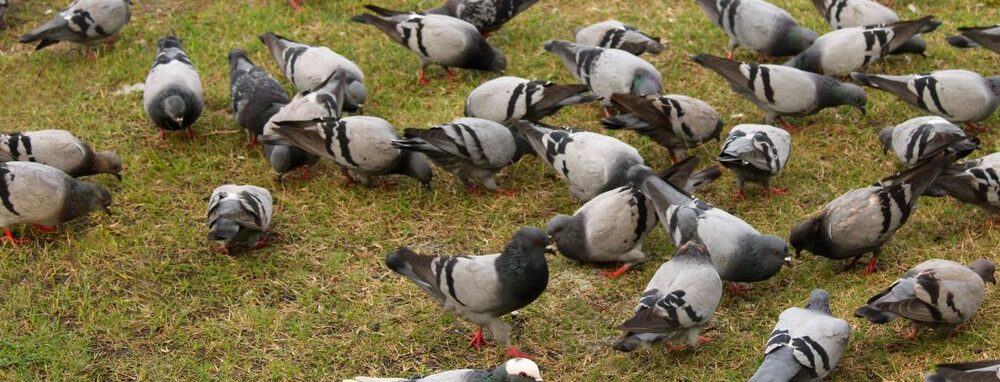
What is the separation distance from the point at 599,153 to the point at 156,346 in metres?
3.18

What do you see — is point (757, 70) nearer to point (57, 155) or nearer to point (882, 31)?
point (882, 31)

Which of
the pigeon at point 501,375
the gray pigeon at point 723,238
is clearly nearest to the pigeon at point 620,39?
the gray pigeon at point 723,238

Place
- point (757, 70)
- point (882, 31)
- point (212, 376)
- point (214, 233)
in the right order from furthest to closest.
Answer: point (882, 31) → point (757, 70) → point (214, 233) → point (212, 376)

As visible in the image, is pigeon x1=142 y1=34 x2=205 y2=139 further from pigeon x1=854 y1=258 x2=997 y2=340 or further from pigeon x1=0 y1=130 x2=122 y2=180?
pigeon x1=854 y1=258 x2=997 y2=340

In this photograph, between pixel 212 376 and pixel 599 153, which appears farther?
pixel 599 153

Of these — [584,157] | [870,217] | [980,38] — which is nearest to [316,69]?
[584,157]

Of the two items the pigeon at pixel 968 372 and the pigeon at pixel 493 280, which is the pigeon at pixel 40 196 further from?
Answer: the pigeon at pixel 968 372

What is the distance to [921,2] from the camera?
10727mm

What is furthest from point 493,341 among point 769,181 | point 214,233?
point 769,181

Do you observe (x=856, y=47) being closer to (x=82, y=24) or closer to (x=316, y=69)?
(x=316, y=69)

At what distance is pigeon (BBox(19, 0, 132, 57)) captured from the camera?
32.2ft

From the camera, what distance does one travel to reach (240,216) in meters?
6.88

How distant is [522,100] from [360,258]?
194 cm

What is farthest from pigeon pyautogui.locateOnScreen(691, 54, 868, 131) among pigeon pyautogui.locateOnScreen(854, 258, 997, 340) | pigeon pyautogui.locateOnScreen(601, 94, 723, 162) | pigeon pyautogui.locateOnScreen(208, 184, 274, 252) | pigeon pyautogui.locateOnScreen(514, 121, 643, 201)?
pigeon pyautogui.locateOnScreen(208, 184, 274, 252)
